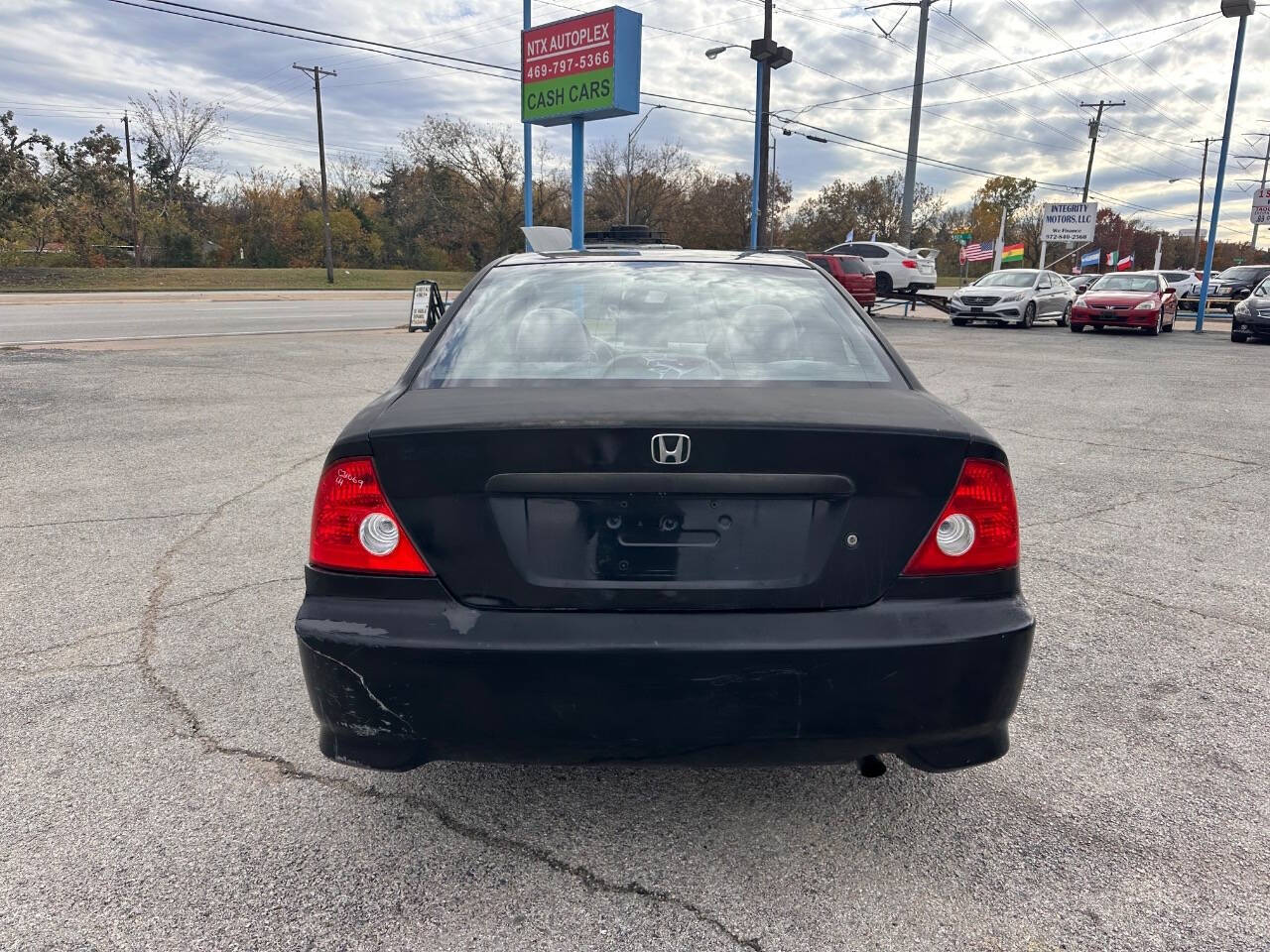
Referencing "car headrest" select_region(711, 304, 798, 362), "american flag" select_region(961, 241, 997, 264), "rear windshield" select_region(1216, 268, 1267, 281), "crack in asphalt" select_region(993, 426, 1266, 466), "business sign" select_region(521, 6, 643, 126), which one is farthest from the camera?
"american flag" select_region(961, 241, 997, 264)

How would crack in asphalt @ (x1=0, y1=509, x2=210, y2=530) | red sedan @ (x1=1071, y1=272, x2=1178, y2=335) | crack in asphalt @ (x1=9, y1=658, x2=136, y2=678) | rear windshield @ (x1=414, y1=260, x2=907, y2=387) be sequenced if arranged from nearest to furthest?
rear windshield @ (x1=414, y1=260, x2=907, y2=387), crack in asphalt @ (x1=9, y1=658, x2=136, y2=678), crack in asphalt @ (x1=0, y1=509, x2=210, y2=530), red sedan @ (x1=1071, y1=272, x2=1178, y2=335)

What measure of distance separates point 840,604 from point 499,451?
877 mm

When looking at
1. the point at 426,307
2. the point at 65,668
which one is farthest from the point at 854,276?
the point at 65,668

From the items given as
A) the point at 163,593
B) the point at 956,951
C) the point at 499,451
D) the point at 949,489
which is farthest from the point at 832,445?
the point at 163,593

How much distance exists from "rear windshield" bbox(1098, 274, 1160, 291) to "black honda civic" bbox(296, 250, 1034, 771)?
80.0 ft

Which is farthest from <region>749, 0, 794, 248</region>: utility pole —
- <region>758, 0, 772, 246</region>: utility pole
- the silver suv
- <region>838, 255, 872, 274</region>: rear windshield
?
the silver suv

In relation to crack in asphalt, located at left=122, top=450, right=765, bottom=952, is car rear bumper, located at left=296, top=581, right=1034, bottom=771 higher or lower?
higher

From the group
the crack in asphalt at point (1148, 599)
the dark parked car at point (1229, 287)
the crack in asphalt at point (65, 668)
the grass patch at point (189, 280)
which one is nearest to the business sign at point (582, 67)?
the grass patch at point (189, 280)

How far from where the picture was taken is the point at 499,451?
204 cm

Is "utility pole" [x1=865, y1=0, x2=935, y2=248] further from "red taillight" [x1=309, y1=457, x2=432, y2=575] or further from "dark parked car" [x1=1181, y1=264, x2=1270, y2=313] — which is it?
"red taillight" [x1=309, y1=457, x2=432, y2=575]

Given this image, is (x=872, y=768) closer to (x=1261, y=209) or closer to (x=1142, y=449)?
A: (x=1142, y=449)

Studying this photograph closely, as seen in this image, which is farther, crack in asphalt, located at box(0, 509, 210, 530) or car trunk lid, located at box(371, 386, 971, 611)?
crack in asphalt, located at box(0, 509, 210, 530)

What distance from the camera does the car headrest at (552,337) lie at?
8.59 ft

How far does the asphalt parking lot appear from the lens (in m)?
2.08
